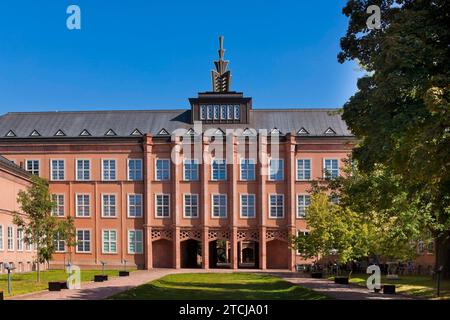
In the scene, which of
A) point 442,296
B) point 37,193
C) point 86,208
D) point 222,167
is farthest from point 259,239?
Result: point 442,296

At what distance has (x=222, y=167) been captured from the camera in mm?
62469

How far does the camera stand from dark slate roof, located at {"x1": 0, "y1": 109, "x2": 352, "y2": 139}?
64250 millimetres

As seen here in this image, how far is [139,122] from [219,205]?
11332 millimetres

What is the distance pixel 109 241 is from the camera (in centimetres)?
6275

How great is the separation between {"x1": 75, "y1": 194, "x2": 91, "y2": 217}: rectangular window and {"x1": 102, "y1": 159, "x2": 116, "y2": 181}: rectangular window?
2417 mm

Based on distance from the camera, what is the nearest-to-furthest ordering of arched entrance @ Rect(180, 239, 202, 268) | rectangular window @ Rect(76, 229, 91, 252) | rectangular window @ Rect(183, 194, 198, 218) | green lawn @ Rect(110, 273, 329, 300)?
green lawn @ Rect(110, 273, 329, 300) → rectangular window @ Rect(183, 194, 198, 218) → rectangular window @ Rect(76, 229, 91, 252) → arched entrance @ Rect(180, 239, 202, 268)

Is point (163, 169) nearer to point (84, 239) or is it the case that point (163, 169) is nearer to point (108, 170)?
point (108, 170)

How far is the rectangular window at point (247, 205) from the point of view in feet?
203

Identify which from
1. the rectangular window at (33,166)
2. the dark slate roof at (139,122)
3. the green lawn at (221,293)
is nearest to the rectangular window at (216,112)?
the dark slate roof at (139,122)

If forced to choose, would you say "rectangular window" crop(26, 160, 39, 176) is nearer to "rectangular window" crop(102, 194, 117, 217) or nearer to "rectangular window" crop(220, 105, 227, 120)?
"rectangular window" crop(102, 194, 117, 217)

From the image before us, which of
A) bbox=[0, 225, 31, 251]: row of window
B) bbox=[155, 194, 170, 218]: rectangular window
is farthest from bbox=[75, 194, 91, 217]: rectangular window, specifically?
bbox=[0, 225, 31, 251]: row of window

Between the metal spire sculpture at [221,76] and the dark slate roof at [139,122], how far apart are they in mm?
4470

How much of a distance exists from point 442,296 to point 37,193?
24.8 metres
